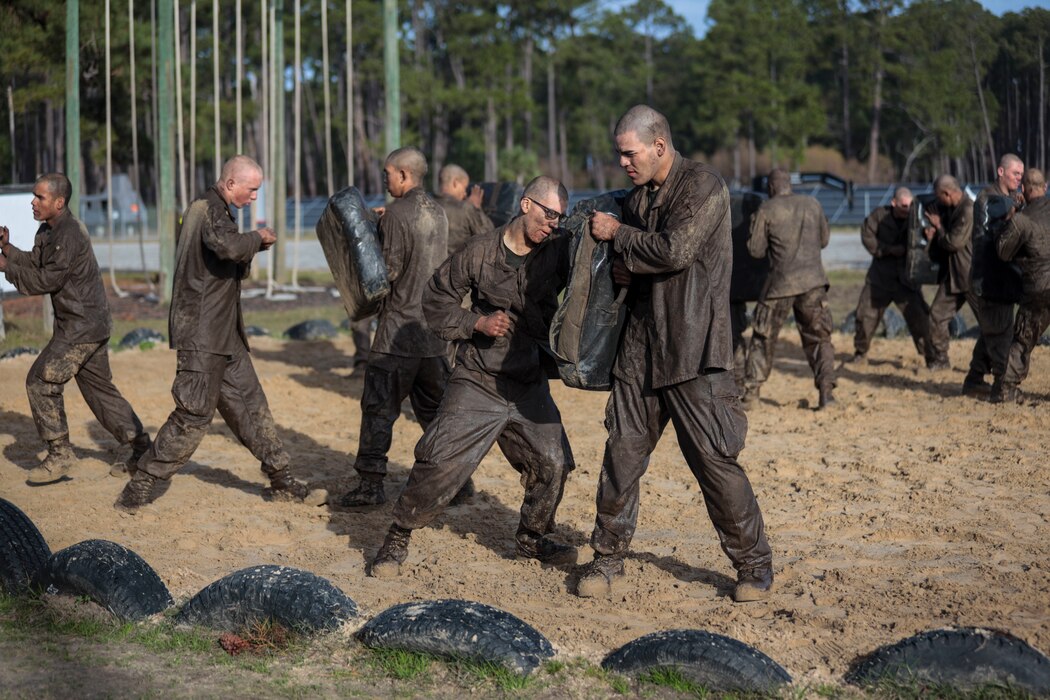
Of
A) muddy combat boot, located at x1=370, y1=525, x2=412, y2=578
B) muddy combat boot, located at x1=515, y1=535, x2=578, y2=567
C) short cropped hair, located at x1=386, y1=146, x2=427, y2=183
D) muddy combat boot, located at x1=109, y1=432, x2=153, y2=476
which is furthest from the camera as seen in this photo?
muddy combat boot, located at x1=109, y1=432, x2=153, y2=476

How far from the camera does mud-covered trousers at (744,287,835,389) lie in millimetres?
10250

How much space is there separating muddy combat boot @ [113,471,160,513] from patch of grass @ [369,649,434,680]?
9.58 ft

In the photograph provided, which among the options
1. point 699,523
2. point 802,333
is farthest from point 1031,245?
point 699,523

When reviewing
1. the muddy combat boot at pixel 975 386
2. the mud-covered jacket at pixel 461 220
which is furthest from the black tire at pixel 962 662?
the mud-covered jacket at pixel 461 220

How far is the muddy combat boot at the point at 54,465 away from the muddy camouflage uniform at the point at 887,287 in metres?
7.68

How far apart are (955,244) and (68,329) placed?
7.60 metres

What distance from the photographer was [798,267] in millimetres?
10203

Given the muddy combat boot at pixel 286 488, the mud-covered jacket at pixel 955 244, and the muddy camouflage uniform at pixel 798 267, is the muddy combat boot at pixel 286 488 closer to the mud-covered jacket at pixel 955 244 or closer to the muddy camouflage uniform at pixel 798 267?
the muddy camouflage uniform at pixel 798 267

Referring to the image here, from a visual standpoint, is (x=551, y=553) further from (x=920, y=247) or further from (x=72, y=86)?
(x=72, y=86)

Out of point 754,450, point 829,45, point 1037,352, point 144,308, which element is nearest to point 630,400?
point 754,450

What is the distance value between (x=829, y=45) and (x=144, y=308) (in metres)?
39.9

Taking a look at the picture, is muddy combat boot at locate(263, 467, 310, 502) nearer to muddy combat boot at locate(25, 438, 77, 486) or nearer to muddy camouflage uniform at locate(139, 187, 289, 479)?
muddy camouflage uniform at locate(139, 187, 289, 479)

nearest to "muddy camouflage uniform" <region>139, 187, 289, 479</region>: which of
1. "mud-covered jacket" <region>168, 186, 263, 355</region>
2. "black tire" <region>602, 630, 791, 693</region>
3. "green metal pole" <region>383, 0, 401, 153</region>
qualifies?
"mud-covered jacket" <region>168, 186, 263, 355</region>

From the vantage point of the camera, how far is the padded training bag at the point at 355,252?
7117 mm
